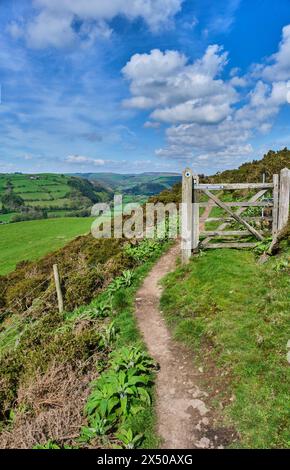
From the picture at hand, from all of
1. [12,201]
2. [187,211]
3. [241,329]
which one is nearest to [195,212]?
[187,211]

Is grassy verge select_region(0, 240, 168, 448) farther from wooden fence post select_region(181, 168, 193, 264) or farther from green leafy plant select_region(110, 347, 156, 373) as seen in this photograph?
wooden fence post select_region(181, 168, 193, 264)

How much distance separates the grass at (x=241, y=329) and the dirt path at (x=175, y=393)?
32 cm

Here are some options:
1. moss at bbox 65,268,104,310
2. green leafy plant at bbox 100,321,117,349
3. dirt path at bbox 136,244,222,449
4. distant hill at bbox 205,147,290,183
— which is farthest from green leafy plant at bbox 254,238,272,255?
distant hill at bbox 205,147,290,183

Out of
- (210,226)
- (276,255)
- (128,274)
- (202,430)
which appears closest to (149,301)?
(128,274)

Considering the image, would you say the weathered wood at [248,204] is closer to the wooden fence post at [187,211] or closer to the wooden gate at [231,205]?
the wooden gate at [231,205]

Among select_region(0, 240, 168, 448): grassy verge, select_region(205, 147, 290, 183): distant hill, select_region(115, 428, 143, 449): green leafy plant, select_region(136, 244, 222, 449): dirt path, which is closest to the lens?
select_region(115, 428, 143, 449): green leafy plant

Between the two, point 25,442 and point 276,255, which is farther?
point 276,255

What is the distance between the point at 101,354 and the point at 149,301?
2951 mm

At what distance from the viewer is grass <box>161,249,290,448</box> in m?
4.94

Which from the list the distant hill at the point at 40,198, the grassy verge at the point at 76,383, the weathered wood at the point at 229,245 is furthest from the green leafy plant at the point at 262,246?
the distant hill at the point at 40,198

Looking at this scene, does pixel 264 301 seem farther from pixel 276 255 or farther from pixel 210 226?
pixel 210 226

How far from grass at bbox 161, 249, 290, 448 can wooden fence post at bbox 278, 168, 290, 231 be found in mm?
1734

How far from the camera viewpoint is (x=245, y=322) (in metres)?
7.18

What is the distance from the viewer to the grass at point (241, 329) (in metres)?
4.94
